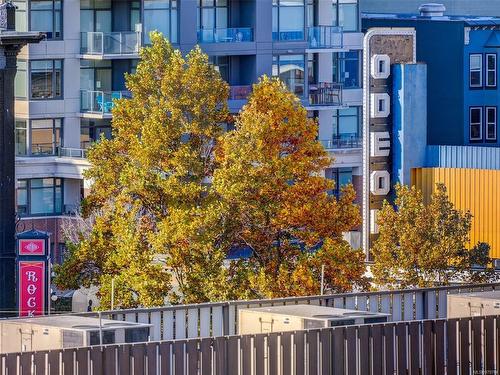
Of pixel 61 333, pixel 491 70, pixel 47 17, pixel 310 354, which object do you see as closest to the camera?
pixel 61 333

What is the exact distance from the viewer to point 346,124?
3246 inches

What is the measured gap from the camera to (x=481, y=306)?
38.7m

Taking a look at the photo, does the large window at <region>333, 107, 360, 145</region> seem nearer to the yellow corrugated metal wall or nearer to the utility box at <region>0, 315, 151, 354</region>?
the yellow corrugated metal wall

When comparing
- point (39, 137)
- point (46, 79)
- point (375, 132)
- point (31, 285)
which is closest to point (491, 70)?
point (46, 79)

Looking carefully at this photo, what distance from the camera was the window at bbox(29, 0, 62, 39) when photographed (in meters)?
73.8

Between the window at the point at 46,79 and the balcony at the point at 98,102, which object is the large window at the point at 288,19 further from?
the window at the point at 46,79

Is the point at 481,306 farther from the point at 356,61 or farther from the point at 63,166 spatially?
the point at 356,61

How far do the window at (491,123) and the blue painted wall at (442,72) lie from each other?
3.93 ft

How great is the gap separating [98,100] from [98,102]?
0.09m

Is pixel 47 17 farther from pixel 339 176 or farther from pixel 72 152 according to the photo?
pixel 339 176

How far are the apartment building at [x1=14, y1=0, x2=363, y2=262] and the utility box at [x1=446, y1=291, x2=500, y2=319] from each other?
34.5 meters

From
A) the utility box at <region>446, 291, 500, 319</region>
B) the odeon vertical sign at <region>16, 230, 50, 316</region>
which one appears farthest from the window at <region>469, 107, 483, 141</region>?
the utility box at <region>446, 291, 500, 319</region>

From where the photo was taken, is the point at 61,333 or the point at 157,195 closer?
the point at 61,333

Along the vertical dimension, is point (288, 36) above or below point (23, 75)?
above
